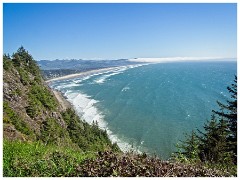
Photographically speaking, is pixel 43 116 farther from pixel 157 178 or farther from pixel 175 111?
pixel 175 111

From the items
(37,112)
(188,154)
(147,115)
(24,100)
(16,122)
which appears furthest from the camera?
(147,115)

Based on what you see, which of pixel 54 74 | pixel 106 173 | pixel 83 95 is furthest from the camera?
pixel 54 74

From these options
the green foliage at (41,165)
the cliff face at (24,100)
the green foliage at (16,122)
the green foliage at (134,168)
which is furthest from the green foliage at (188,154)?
the cliff face at (24,100)

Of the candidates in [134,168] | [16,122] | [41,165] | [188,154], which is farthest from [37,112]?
[134,168]

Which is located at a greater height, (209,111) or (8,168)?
(8,168)

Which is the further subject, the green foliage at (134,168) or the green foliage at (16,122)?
the green foliage at (16,122)

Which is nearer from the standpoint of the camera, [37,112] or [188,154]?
[188,154]

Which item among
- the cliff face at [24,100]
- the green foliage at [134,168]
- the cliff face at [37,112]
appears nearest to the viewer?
the green foliage at [134,168]

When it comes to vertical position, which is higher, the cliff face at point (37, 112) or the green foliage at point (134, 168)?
the green foliage at point (134, 168)

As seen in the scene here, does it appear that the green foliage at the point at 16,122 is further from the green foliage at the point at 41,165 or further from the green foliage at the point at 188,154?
the green foliage at the point at 41,165

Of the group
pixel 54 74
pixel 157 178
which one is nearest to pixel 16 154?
pixel 157 178

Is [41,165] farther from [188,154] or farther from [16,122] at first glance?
[16,122]
